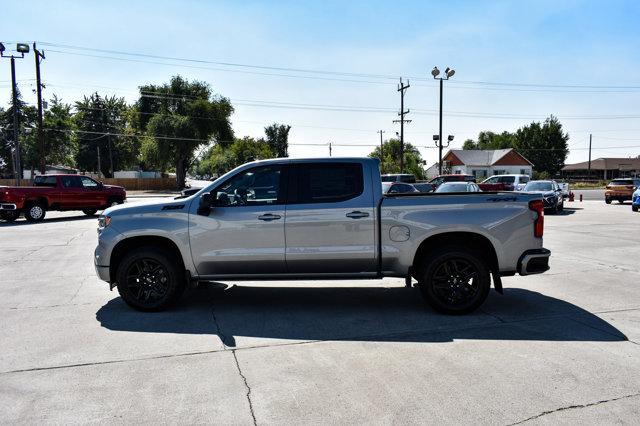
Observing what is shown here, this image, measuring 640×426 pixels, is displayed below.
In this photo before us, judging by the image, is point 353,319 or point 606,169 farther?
point 606,169

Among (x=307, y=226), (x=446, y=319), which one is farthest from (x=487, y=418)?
(x=307, y=226)

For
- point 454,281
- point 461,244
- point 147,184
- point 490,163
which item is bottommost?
point 454,281

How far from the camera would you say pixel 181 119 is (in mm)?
54719

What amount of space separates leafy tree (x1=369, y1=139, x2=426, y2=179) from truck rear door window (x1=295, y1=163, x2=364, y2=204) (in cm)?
3861

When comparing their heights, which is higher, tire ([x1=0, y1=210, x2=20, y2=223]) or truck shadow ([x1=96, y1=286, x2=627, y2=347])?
tire ([x1=0, y1=210, x2=20, y2=223])

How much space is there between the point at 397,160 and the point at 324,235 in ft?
317

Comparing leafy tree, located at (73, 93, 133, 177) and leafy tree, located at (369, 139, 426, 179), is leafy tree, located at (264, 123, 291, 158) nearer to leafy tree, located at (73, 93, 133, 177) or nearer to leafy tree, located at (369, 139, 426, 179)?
leafy tree, located at (369, 139, 426, 179)

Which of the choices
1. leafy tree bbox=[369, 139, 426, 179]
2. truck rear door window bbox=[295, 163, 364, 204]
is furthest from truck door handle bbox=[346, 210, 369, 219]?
leafy tree bbox=[369, 139, 426, 179]

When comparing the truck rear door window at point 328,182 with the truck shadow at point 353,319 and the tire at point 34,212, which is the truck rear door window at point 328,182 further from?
the tire at point 34,212

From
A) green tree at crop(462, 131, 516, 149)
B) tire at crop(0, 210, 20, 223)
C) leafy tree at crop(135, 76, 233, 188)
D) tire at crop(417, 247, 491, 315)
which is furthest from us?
green tree at crop(462, 131, 516, 149)

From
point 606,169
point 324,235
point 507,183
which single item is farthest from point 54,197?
point 606,169

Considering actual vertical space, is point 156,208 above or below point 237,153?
below

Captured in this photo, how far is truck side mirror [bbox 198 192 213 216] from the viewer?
5863 millimetres

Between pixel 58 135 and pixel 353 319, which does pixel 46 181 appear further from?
pixel 58 135
